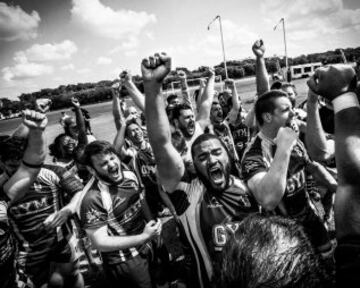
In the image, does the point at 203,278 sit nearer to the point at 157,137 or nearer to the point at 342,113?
the point at 157,137

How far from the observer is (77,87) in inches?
4614

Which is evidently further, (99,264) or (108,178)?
(99,264)

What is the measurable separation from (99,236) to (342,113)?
1.96 meters

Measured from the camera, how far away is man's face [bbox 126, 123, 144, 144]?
4.28m

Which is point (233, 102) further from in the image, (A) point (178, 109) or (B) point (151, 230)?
(B) point (151, 230)

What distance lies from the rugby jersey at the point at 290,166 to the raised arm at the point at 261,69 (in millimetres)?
1264

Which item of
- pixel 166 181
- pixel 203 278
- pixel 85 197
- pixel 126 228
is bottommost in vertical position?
pixel 203 278

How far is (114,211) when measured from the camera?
86.3 inches

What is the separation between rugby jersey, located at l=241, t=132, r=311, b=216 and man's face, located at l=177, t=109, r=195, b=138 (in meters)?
1.36

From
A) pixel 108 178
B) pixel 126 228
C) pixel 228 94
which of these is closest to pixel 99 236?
pixel 126 228

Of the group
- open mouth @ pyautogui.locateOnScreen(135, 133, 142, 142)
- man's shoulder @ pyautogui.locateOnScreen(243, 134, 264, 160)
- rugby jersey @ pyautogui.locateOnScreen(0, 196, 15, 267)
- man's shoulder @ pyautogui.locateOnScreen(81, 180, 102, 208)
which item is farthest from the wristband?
open mouth @ pyautogui.locateOnScreen(135, 133, 142, 142)

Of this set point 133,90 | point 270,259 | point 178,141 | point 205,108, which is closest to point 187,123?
point 178,141

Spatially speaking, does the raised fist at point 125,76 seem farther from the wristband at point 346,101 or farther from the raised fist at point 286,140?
the wristband at point 346,101

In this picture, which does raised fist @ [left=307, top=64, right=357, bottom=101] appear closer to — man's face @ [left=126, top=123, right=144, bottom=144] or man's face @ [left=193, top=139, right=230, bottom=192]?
man's face @ [left=193, top=139, right=230, bottom=192]
